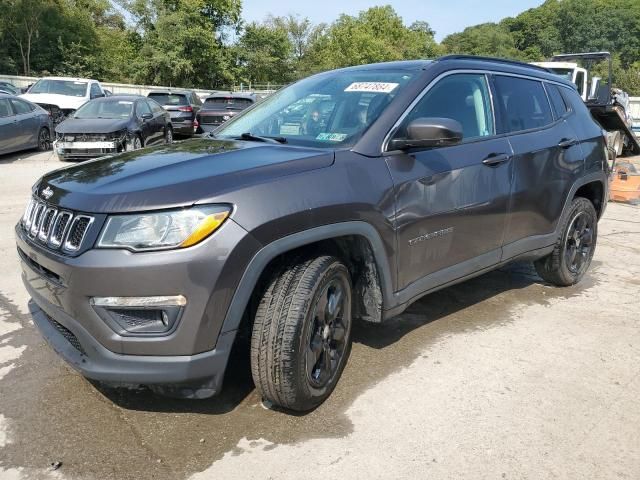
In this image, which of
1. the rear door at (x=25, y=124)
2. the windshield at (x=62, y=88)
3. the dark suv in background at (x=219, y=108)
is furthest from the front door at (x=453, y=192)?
the windshield at (x=62, y=88)

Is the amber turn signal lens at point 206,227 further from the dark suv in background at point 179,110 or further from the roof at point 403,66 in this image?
the dark suv in background at point 179,110

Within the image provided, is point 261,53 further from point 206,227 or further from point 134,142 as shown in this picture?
point 206,227

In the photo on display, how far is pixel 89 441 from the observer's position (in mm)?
2666

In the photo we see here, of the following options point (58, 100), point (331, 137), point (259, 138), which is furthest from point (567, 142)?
point (58, 100)

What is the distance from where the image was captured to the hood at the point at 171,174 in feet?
7.97

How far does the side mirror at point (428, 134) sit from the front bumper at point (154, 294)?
3.74 ft

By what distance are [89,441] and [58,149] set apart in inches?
417

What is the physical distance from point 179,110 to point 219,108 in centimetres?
149

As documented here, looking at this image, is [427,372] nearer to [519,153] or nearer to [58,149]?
[519,153]

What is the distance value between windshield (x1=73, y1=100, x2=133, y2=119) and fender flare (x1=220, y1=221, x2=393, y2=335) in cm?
1069

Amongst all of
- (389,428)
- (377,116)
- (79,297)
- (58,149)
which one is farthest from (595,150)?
(58,149)

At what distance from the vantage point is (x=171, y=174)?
262 cm

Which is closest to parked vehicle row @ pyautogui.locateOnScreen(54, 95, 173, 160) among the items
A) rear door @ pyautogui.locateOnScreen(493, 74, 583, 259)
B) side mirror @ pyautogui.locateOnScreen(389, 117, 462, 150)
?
rear door @ pyautogui.locateOnScreen(493, 74, 583, 259)

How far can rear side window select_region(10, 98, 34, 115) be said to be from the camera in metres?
12.6
